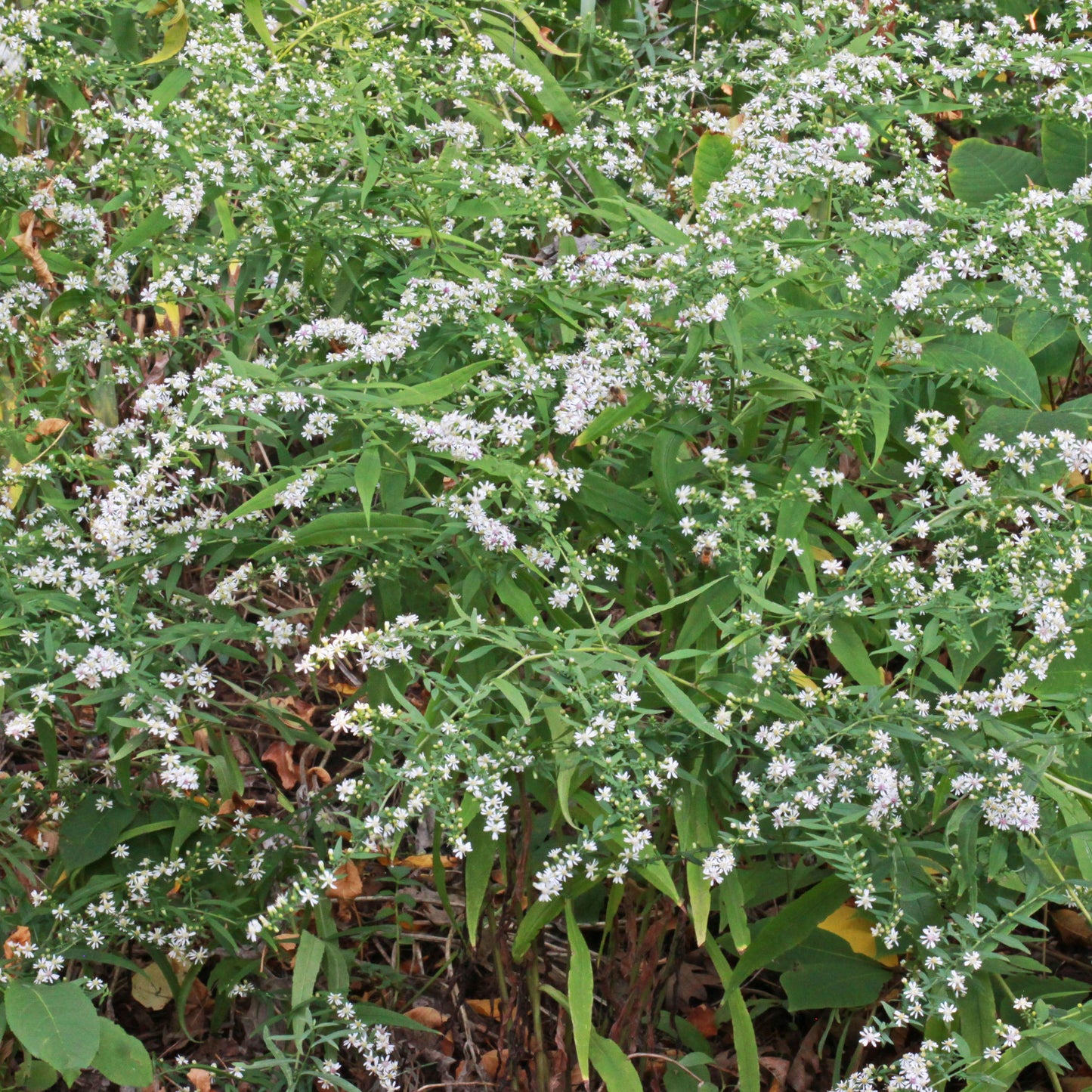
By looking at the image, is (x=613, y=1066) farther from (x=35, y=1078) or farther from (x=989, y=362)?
(x=989, y=362)

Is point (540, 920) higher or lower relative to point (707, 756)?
lower

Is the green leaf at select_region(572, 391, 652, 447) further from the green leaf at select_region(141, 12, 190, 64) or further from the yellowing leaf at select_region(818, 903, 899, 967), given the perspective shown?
the green leaf at select_region(141, 12, 190, 64)

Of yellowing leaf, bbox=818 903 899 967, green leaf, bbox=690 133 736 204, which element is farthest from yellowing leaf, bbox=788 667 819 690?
green leaf, bbox=690 133 736 204

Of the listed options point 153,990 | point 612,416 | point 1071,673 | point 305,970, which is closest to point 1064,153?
point 1071,673

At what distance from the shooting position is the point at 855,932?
286cm

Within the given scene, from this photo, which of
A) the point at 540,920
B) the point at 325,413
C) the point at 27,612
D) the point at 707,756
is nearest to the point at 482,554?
the point at 325,413

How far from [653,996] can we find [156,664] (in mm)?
1423

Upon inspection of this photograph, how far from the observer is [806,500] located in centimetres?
238

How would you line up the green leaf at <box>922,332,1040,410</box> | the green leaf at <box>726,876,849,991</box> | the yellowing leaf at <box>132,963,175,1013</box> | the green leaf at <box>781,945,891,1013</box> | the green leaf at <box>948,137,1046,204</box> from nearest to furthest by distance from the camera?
1. the green leaf at <box>726,876,849,991</box>
2. the green leaf at <box>922,332,1040,410</box>
3. the green leaf at <box>781,945,891,1013</box>
4. the yellowing leaf at <box>132,963,175,1013</box>
5. the green leaf at <box>948,137,1046,204</box>

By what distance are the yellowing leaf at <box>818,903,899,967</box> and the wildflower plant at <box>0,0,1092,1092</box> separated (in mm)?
11

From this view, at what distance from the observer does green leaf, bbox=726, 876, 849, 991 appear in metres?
2.46

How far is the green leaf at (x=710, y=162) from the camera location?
298cm

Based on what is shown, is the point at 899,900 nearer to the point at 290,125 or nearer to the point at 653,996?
the point at 653,996

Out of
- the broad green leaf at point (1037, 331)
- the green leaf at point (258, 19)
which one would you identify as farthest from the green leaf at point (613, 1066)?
the green leaf at point (258, 19)
